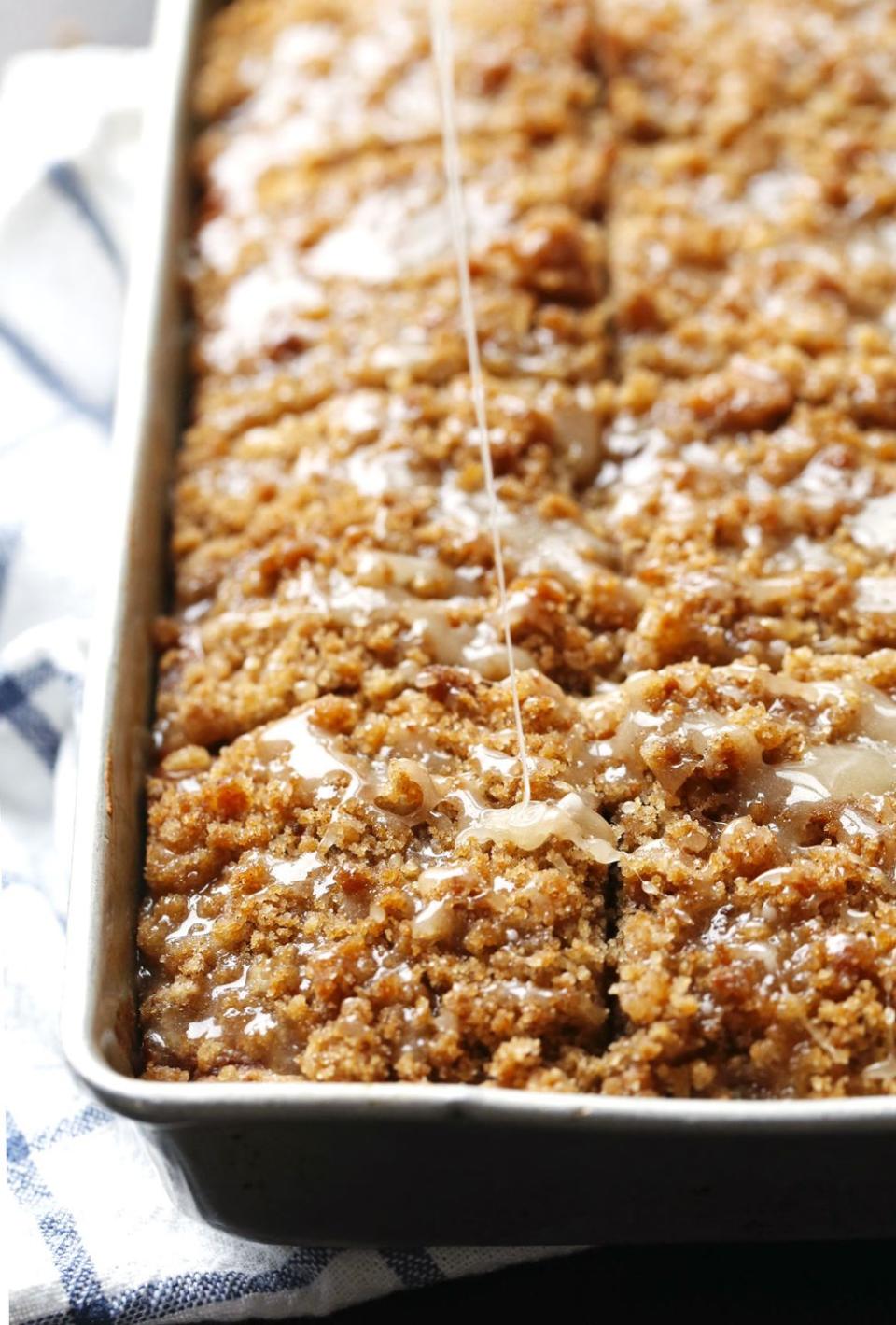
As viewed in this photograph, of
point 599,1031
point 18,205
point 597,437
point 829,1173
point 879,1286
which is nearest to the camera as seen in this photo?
point 829,1173

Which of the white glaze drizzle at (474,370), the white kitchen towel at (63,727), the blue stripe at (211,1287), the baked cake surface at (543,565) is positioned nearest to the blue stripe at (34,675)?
the white kitchen towel at (63,727)

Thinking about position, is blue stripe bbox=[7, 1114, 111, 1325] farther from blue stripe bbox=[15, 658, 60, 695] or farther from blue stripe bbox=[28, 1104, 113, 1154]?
blue stripe bbox=[15, 658, 60, 695]

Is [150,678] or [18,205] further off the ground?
[18,205]

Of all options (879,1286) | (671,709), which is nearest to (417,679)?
(671,709)

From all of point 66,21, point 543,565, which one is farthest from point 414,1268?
point 66,21

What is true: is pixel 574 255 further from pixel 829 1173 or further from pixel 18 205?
pixel 829 1173

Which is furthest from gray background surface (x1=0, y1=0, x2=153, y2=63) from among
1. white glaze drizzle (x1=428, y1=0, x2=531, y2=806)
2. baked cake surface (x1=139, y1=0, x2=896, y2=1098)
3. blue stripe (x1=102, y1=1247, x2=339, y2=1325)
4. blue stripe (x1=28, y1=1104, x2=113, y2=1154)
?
blue stripe (x1=102, y1=1247, x2=339, y2=1325)

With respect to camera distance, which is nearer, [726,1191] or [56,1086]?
[726,1191]
